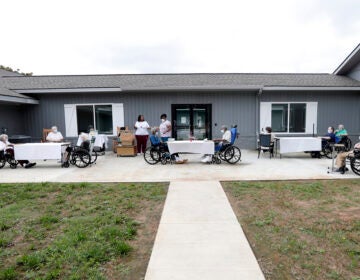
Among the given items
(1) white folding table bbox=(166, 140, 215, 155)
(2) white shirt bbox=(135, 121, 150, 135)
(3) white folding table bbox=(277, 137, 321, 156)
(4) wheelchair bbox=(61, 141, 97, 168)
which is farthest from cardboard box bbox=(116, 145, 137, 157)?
(3) white folding table bbox=(277, 137, 321, 156)

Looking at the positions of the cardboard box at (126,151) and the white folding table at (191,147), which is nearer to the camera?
the white folding table at (191,147)

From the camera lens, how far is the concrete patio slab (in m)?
5.57

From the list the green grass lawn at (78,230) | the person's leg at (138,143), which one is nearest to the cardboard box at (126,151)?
the person's leg at (138,143)

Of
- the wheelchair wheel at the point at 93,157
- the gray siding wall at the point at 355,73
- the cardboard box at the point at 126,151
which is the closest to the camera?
the wheelchair wheel at the point at 93,157

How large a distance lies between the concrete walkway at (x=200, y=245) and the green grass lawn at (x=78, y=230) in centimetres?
14

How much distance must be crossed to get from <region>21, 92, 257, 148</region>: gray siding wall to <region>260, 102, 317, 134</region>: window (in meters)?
0.55

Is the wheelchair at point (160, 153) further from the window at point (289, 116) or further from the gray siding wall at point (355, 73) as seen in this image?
the gray siding wall at point (355, 73)

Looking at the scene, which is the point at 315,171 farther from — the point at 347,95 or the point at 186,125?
the point at 347,95

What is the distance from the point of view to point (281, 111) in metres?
10.6

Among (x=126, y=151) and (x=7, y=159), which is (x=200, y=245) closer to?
(x=7, y=159)

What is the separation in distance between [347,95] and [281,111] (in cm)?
289

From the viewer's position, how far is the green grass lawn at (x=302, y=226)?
2.18 metres

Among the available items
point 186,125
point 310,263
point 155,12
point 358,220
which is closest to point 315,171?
point 358,220

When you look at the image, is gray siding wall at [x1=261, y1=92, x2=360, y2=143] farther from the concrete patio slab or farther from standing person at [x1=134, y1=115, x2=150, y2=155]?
standing person at [x1=134, y1=115, x2=150, y2=155]
